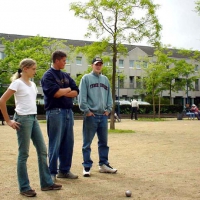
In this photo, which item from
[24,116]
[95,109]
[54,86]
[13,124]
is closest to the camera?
[13,124]

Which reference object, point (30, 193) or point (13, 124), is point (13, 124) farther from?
point (30, 193)

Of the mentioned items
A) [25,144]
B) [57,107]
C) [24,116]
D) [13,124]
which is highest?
[57,107]

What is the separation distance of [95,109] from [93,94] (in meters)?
0.27

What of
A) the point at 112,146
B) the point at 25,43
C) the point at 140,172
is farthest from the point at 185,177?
the point at 25,43

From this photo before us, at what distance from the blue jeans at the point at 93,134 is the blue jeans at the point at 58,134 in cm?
57

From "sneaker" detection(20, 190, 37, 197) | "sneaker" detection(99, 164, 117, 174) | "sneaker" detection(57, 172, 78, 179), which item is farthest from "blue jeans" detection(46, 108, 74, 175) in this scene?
"sneaker" detection(20, 190, 37, 197)

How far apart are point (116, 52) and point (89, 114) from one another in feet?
38.4

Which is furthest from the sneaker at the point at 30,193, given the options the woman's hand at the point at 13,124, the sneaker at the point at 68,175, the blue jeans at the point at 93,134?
the blue jeans at the point at 93,134

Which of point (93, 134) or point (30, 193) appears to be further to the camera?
point (93, 134)

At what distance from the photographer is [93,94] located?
23.6 ft

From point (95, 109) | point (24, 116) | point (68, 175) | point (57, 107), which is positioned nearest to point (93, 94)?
point (95, 109)

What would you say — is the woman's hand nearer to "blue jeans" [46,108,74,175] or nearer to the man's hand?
the man's hand

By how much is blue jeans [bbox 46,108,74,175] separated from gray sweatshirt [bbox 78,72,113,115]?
2.21 feet

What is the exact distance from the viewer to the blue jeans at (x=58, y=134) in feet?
20.6
